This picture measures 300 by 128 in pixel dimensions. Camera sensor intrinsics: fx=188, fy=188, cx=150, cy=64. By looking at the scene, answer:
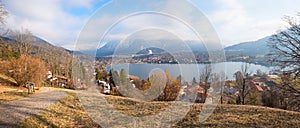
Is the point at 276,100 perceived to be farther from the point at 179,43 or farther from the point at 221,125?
the point at 179,43

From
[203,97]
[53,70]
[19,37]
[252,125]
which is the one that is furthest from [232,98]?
[53,70]

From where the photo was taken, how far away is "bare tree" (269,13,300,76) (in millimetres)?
11539

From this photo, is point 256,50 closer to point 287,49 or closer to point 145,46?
point 287,49

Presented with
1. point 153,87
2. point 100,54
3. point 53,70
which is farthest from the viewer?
point 53,70

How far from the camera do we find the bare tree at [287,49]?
37.9 ft

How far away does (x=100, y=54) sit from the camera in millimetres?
4938

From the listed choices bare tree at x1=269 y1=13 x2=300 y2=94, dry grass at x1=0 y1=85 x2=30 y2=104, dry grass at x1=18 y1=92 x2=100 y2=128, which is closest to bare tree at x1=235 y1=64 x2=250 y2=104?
bare tree at x1=269 y1=13 x2=300 y2=94

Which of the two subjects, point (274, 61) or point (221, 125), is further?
point (274, 61)

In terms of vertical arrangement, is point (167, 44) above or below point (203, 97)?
above

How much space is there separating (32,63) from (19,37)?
10.8 m

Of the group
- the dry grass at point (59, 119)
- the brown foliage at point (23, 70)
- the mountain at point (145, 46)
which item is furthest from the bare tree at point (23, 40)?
the mountain at point (145, 46)

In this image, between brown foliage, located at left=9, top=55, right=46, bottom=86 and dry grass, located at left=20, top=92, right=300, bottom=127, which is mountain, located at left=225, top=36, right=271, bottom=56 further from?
brown foliage, located at left=9, top=55, right=46, bottom=86

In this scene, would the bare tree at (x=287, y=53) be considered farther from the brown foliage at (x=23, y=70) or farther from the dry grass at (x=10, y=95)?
the brown foliage at (x=23, y=70)

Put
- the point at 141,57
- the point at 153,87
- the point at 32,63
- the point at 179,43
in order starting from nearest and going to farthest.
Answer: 1. the point at 179,43
2. the point at 141,57
3. the point at 153,87
4. the point at 32,63
